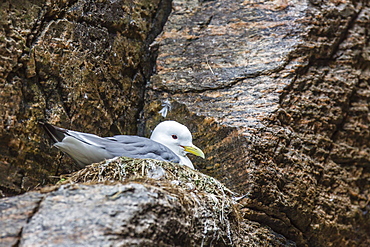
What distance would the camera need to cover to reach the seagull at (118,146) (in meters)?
3.25

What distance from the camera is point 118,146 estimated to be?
339 centimetres

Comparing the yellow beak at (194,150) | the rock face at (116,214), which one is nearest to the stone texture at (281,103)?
the yellow beak at (194,150)

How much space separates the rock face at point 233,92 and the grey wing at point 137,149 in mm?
611

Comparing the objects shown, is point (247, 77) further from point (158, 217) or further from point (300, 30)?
point (158, 217)

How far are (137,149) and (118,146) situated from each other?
14cm

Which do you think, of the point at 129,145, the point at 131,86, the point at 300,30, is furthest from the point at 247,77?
the point at 129,145

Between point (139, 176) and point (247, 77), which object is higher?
point (247, 77)

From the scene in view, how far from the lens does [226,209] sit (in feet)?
10.0

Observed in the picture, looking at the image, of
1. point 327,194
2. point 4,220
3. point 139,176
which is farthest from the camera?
point 327,194

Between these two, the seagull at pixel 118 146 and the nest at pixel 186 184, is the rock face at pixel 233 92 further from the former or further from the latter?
the nest at pixel 186 184

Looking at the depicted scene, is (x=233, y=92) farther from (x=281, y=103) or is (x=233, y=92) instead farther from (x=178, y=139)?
(x=178, y=139)

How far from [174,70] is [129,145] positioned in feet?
4.23

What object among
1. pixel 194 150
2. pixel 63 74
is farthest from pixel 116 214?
pixel 63 74

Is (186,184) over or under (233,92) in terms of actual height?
under
